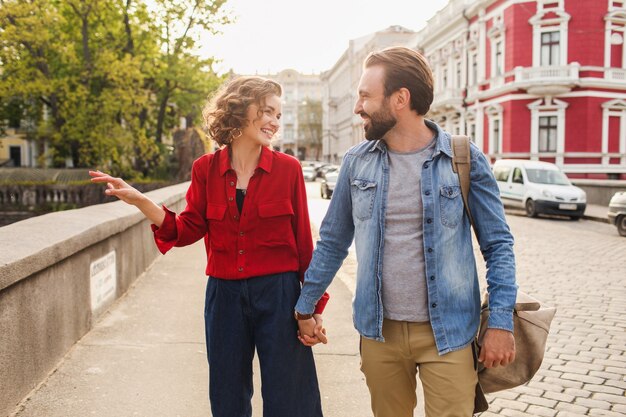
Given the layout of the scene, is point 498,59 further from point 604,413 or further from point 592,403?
point 604,413

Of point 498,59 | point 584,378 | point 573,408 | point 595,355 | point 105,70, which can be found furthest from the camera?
point 498,59

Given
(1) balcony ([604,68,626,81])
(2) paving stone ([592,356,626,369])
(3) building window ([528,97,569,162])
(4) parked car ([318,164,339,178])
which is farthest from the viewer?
(4) parked car ([318,164,339,178])

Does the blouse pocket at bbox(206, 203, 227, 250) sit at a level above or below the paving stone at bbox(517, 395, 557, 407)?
above

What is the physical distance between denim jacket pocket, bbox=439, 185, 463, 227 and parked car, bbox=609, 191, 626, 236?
47.4 feet

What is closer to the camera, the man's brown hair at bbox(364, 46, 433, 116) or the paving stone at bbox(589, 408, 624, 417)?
the man's brown hair at bbox(364, 46, 433, 116)

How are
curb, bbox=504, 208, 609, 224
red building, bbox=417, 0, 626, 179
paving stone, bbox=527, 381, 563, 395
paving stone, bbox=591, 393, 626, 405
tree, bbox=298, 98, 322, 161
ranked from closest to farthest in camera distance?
paving stone, bbox=591, 393, 626, 405 → paving stone, bbox=527, 381, 563, 395 → curb, bbox=504, 208, 609, 224 → red building, bbox=417, 0, 626, 179 → tree, bbox=298, 98, 322, 161

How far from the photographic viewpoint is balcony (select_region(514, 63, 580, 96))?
104 feet

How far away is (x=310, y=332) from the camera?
274 cm

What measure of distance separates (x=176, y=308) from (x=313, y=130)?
100 metres

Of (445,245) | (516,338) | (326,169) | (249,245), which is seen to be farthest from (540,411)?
(326,169)

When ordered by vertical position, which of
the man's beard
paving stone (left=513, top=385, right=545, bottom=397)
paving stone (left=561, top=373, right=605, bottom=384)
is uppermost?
the man's beard

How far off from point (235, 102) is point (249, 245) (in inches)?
25.2

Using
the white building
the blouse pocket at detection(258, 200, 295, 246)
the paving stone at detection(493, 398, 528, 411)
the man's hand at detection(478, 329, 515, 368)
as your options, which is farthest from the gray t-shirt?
the white building

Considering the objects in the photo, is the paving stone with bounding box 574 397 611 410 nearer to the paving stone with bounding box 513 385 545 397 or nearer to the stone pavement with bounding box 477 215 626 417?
the stone pavement with bounding box 477 215 626 417
